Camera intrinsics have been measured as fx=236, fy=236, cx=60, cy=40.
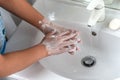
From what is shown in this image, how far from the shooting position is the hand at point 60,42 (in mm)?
892

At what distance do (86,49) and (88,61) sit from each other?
Answer: 0.22ft

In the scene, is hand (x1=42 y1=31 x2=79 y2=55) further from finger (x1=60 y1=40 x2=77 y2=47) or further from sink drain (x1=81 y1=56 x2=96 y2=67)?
sink drain (x1=81 y1=56 x2=96 y2=67)

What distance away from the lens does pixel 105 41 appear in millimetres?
1037

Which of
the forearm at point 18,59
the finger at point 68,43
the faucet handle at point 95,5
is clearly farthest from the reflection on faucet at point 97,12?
the forearm at point 18,59

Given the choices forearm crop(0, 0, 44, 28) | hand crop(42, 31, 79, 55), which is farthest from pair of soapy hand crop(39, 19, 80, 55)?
forearm crop(0, 0, 44, 28)

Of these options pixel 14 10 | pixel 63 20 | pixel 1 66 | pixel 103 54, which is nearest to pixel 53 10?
pixel 63 20

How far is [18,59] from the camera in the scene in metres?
0.85

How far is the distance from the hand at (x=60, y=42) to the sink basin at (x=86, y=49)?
A: 0.14 m

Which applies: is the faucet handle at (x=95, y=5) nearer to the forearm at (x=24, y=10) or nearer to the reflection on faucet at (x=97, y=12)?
the reflection on faucet at (x=97, y=12)

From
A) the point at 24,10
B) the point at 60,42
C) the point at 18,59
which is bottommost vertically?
the point at 18,59

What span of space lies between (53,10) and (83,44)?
0.22 metres

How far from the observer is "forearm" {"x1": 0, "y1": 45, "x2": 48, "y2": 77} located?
834 millimetres

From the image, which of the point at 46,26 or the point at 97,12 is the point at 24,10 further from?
the point at 97,12

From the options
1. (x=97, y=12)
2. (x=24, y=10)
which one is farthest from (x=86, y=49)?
(x=24, y=10)
